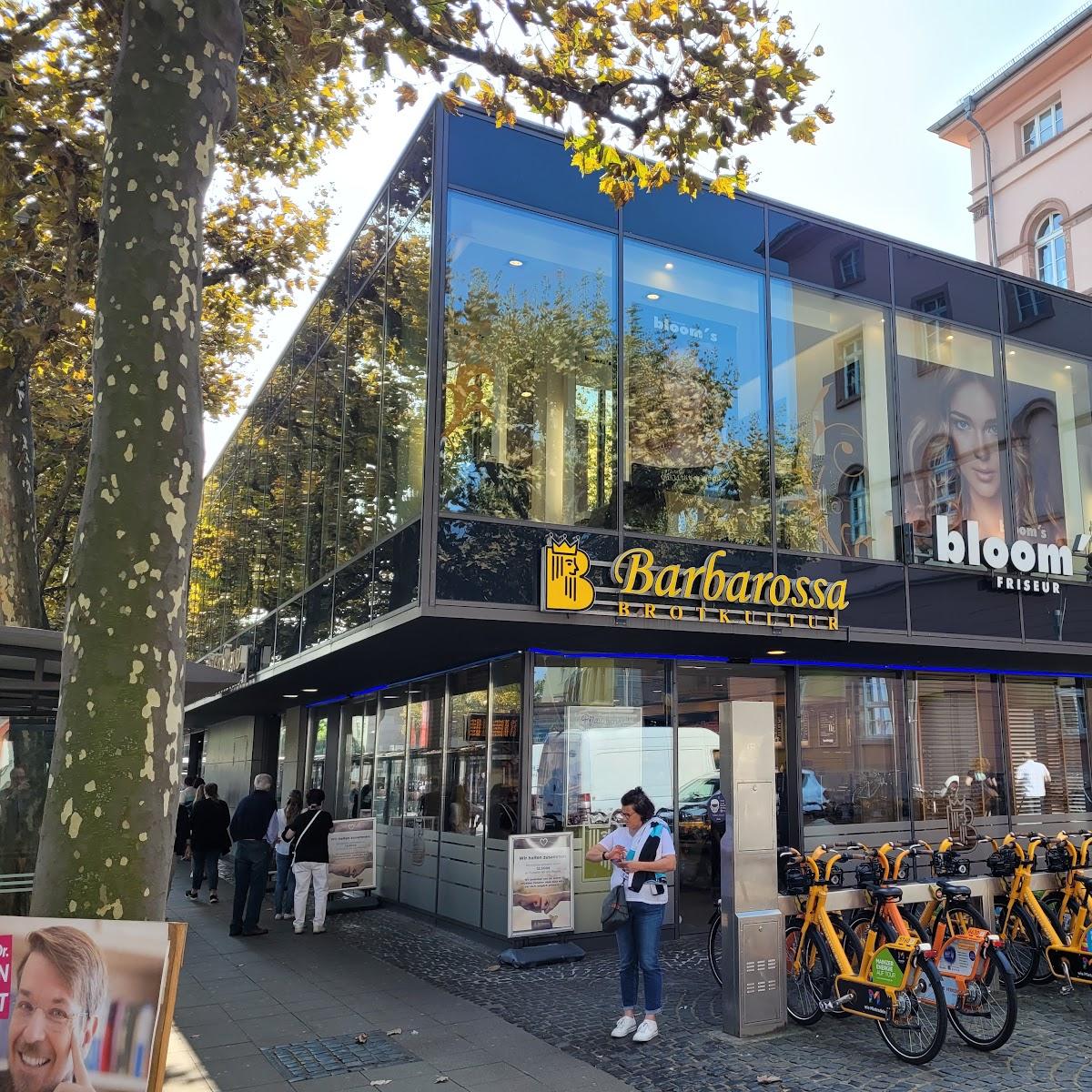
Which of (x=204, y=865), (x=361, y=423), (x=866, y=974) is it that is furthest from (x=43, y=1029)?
(x=204, y=865)

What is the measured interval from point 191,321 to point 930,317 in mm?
11540

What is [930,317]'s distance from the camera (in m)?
13.8

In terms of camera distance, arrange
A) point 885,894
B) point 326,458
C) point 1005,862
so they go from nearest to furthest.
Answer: point 885,894
point 1005,862
point 326,458

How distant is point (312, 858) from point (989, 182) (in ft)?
98.8

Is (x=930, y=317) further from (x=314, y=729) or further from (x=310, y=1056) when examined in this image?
(x=314, y=729)

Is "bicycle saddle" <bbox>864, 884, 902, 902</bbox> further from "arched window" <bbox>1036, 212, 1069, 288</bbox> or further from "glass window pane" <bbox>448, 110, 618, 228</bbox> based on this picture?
"arched window" <bbox>1036, 212, 1069, 288</bbox>

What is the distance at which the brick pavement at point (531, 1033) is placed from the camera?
6.29m

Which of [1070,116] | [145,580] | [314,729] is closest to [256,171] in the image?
[145,580]

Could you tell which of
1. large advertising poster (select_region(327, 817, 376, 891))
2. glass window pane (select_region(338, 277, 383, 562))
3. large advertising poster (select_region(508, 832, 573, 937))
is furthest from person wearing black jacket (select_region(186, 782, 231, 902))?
large advertising poster (select_region(508, 832, 573, 937))

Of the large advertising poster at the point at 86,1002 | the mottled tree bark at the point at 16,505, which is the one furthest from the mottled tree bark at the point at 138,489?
the mottled tree bark at the point at 16,505

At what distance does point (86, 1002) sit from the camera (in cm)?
385

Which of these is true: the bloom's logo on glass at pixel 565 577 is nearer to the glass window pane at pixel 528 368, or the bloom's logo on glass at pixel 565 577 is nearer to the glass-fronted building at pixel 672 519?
the glass-fronted building at pixel 672 519

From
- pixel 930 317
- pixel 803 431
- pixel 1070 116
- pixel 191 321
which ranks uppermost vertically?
pixel 1070 116

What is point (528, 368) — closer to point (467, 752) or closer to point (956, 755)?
point (467, 752)
